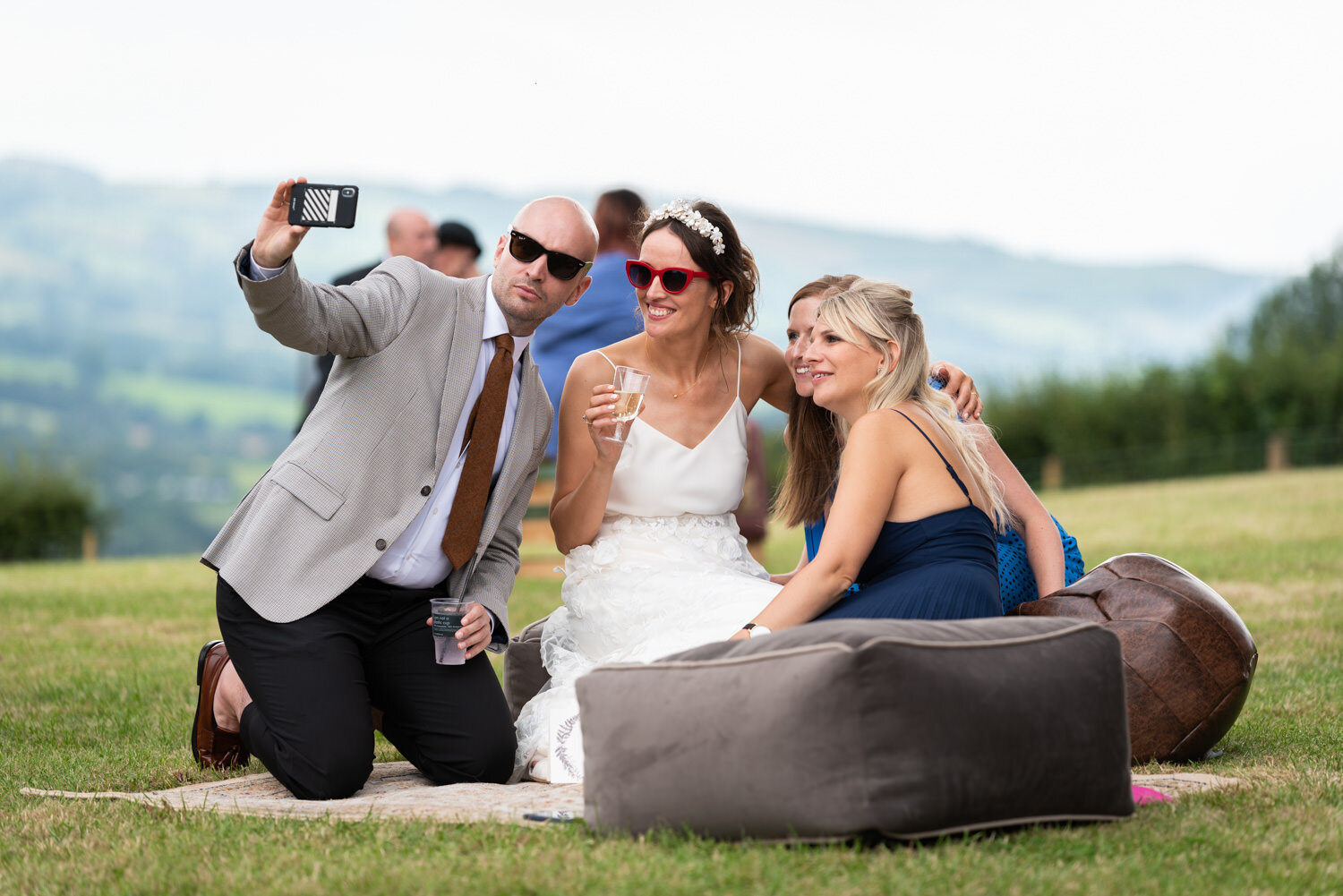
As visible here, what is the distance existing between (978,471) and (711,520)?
1134 millimetres

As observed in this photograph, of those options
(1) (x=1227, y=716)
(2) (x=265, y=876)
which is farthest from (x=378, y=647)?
(1) (x=1227, y=716)

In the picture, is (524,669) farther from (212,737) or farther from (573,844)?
(573,844)

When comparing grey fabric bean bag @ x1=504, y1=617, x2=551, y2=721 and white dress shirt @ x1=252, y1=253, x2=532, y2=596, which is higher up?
white dress shirt @ x1=252, y1=253, x2=532, y2=596

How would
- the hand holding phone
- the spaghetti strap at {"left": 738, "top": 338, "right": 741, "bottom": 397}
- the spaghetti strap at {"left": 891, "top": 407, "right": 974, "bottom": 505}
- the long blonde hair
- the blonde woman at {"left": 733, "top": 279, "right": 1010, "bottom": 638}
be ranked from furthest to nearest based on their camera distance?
the spaghetti strap at {"left": 738, "top": 338, "right": 741, "bottom": 397}, the long blonde hair, the spaghetti strap at {"left": 891, "top": 407, "right": 974, "bottom": 505}, the blonde woman at {"left": 733, "top": 279, "right": 1010, "bottom": 638}, the hand holding phone

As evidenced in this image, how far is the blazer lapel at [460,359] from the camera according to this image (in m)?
3.89

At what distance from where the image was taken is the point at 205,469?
2429 inches

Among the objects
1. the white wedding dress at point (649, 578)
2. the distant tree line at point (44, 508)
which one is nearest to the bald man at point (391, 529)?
the white wedding dress at point (649, 578)

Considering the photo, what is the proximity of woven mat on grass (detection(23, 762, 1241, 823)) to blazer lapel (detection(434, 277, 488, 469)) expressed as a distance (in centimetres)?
103

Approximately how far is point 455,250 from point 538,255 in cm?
505

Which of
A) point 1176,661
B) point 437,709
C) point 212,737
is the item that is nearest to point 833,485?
point 1176,661

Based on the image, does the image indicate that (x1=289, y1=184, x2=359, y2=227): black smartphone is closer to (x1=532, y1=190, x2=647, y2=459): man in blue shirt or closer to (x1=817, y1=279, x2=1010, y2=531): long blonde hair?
(x1=817, y1=279, x2=1010, y2=531): long blonde hair

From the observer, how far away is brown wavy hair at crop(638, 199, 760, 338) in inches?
175

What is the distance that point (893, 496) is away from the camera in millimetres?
3709

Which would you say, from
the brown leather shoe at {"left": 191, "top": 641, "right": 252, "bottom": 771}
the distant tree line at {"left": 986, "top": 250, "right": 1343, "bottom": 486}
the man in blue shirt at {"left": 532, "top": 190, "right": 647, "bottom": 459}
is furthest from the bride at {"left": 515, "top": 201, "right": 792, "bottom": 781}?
the distant tree line at {"left": 986, "top": 250, "right": 1343, "bottom": 486}
